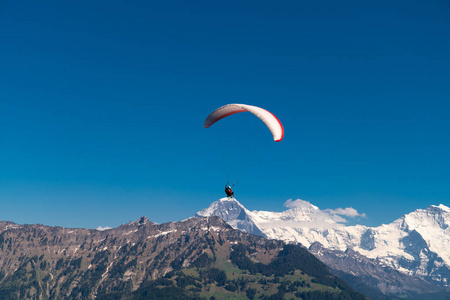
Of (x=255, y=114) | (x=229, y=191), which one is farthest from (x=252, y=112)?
(x=229, y=191)

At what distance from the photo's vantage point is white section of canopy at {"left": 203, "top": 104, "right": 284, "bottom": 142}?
89.9 metres

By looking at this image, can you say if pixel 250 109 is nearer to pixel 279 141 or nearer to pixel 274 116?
pixel 274 116

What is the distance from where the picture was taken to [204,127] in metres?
98.8

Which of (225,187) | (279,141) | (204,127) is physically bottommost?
(225,187)

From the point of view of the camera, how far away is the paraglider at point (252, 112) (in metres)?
89.9

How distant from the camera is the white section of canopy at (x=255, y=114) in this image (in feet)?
295

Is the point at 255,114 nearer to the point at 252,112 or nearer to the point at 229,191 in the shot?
the point at 252,112

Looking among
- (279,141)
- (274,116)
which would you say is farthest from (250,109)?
(279,141)

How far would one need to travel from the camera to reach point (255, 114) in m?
93.3

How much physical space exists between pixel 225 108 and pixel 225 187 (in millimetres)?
16906

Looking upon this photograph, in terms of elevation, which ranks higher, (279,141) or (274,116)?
(274,116)

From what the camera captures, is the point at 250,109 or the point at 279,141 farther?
the point at 250,109

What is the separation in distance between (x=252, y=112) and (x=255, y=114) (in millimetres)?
841

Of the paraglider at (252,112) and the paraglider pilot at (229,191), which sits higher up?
the paraglider at (252,112)
